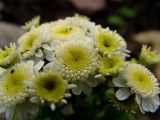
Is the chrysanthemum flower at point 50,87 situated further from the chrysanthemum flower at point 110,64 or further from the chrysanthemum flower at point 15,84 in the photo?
the chrysanthemum flower at point 110,64

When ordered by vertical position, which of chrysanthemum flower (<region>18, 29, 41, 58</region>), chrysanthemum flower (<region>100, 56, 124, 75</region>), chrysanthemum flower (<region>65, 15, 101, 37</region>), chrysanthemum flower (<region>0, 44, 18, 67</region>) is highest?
chrysanthemum flower (<region>65, 15, 101, 37</region>)

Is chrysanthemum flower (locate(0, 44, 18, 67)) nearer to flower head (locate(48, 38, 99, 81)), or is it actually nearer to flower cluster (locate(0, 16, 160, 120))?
flower cluster (locate(0, 16, 160, 120))

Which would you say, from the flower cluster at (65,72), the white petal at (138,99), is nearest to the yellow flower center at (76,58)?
the flower cluster at (65,72)

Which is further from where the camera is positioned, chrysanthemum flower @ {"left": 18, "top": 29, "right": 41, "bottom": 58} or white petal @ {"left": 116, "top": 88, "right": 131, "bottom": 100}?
chrysanthemum flower @ {"left": 18, "top": 29, "right": 41, "bottom": 58}

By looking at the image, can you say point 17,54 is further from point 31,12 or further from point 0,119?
point 31,12

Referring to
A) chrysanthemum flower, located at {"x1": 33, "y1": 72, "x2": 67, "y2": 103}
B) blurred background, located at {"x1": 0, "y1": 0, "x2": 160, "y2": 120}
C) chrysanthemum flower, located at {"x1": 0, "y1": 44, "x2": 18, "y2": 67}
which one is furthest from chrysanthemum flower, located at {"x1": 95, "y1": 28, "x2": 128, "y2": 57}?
blurred background, located at {"x1": 0, "y1": 0, "x2": 160, "y2": 120}

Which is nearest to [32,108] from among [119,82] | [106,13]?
[119,82]
